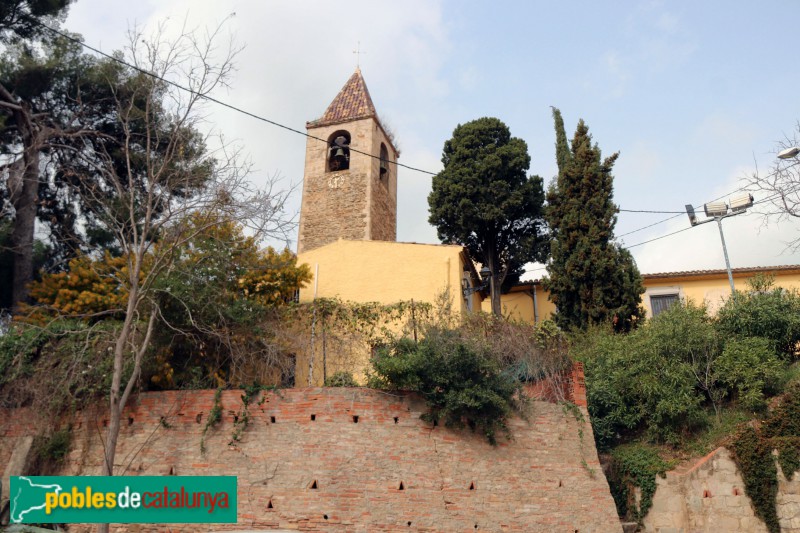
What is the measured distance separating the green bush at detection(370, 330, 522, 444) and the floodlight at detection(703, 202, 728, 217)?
10.9m

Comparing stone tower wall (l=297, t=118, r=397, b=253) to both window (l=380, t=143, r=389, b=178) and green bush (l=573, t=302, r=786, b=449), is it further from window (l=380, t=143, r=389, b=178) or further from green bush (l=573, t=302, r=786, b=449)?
green bush (l=573, t=302, r=786, b=449)

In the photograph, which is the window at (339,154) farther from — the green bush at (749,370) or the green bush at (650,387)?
the green bush at (749,370)

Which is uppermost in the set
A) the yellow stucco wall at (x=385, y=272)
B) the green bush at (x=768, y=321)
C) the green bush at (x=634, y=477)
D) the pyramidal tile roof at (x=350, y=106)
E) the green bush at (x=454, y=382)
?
the pyramidal tile roof at (x=350, y=106)

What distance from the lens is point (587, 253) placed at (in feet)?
49.0

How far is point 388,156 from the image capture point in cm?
2173

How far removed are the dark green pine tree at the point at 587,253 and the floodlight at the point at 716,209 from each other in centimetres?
370

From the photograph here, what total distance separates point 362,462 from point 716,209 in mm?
13341

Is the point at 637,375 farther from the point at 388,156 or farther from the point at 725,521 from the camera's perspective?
the point at 388,156

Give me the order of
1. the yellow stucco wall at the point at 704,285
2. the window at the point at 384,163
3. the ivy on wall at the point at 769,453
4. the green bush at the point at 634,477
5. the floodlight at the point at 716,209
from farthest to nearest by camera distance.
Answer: the window at the point at 384,163 → the yellow stucco wall at the point at 704,285 → the floodlight at the point at 716,209 → the green bush at the point at 634,477 → the ivy on wall at the point at 769,453

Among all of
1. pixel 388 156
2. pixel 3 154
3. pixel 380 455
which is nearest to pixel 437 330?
pixel 380 455

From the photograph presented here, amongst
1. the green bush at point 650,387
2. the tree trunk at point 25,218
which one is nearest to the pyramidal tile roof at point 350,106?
the tree trunk at point 25,218

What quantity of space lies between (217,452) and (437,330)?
3.99 metres

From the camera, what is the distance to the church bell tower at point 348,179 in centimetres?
1880

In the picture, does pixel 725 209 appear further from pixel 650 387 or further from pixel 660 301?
pixel 650 387
